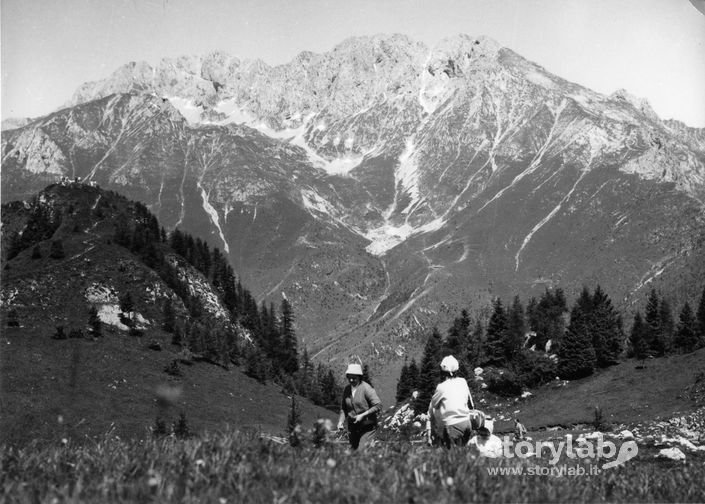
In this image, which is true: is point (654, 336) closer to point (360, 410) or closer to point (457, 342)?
point (457, 342)

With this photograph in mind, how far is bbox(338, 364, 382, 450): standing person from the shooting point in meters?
15.5

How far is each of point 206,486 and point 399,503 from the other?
2033 mm

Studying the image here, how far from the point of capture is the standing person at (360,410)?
1554cm

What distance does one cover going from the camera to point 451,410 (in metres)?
13.3

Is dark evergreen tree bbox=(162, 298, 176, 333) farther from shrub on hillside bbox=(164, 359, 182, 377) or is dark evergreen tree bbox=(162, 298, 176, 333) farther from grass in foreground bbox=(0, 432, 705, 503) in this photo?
grass in foreground bbox=(0, 432, 705, 503)

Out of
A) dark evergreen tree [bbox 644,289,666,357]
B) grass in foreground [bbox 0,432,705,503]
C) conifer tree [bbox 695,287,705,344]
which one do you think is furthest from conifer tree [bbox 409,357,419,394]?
grass in foreground [bbox 0,432,705,503]

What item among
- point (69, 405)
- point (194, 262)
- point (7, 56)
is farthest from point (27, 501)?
point (194, 262)

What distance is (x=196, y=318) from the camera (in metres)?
124

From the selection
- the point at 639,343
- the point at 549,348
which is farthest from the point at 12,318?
the point at 639,343

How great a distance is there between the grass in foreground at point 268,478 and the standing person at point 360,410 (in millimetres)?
5534

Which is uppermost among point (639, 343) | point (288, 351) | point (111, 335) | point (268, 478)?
point (288, 351)

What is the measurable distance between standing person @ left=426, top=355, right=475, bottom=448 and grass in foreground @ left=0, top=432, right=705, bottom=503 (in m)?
3.14

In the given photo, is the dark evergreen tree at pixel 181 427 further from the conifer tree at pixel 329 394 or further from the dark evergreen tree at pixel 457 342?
the conifer tree at pixel 329 394

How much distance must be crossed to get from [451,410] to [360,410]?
3109mm
